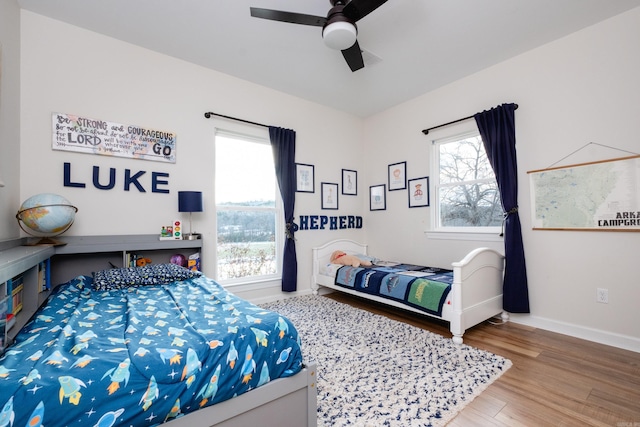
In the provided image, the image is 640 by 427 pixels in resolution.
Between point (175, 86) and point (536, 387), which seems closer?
point (536, 387)

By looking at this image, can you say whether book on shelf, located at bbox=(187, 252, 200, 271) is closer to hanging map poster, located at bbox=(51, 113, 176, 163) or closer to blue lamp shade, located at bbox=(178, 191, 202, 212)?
blue lamp shade, located at bbox=(178, 191, 202, 212)

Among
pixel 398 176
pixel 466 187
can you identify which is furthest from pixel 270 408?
pixel 398 176

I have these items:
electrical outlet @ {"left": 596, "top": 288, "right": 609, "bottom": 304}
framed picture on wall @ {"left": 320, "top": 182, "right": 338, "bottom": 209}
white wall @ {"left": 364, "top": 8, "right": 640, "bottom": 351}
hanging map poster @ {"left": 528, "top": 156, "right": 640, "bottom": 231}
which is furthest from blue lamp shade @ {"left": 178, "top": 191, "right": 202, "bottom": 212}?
electrical outlet @ {"left": 596, "top": 288, "right": 609, "bottom": 304}

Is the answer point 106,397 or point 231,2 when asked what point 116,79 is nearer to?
point 231,2

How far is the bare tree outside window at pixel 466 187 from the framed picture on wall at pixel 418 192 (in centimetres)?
15

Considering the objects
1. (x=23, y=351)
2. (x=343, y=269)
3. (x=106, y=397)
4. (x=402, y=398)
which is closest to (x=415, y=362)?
(x=402, y=398)

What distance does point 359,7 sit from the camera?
75.6 inches

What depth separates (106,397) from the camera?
0.90 meters

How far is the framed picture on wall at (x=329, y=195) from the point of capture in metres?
4.22

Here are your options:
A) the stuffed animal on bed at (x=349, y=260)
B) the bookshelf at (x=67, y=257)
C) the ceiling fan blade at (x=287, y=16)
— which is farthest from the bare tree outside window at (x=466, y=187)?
the bookshelf at (x=67, y=257)

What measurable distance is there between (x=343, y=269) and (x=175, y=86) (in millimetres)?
2777

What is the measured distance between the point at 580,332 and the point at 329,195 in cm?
305

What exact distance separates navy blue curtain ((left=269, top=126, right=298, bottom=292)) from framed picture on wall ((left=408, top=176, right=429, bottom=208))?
1.58 metres

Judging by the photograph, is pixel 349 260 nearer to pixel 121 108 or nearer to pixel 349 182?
pixel 349 182
